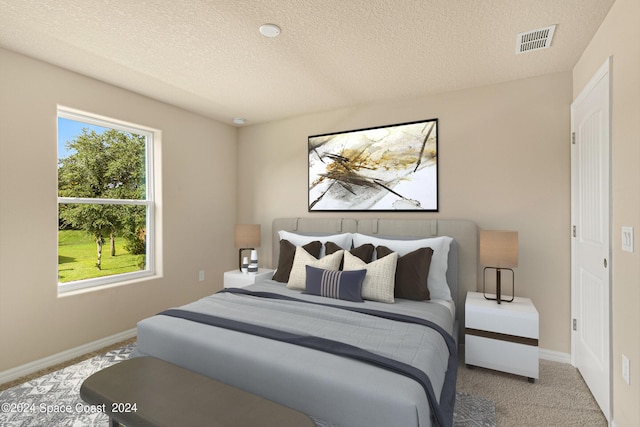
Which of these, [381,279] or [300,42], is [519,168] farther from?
[300,42]

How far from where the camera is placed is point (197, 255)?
4102 mm

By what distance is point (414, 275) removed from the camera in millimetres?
2770

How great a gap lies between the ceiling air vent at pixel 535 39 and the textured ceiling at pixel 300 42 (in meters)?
0.06

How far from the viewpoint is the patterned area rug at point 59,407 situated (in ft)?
6.55

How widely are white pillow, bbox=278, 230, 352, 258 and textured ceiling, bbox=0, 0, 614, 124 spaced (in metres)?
1.56

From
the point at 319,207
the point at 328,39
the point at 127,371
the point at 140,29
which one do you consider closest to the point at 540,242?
the point at 319,207

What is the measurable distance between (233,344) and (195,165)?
2872 millimetres

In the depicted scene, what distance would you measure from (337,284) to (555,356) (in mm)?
2084

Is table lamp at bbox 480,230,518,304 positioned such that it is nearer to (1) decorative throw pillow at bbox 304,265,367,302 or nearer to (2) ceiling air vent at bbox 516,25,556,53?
(1) decorative throw pillow at bbox 304,265,367,302

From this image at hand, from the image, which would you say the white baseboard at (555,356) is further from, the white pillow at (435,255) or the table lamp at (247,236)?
the table lamp at (247,236)

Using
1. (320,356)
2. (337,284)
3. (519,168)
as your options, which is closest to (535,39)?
(519,168)

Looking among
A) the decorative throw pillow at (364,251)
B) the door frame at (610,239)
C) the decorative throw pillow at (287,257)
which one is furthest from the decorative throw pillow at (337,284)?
the door frame at (610,239)

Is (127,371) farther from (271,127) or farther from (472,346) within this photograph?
(271,127)

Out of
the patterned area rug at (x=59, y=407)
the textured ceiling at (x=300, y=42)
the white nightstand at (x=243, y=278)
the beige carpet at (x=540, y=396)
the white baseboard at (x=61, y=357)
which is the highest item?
the textured ceiling at (x=300, y=42)
